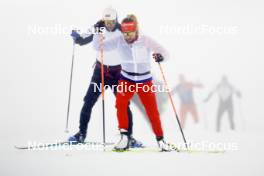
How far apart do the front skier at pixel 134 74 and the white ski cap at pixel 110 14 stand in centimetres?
9

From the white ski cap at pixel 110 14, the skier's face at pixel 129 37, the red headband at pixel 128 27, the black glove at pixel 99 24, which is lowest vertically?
the skier's face at pixel 129 37

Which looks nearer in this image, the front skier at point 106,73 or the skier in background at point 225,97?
the front skier at point 106,73

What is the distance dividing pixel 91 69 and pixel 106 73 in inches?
4.3

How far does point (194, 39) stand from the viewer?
2.59 metres

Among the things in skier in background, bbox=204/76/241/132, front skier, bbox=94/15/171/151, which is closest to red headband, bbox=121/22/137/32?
front skier, bbox=94/15/171/151

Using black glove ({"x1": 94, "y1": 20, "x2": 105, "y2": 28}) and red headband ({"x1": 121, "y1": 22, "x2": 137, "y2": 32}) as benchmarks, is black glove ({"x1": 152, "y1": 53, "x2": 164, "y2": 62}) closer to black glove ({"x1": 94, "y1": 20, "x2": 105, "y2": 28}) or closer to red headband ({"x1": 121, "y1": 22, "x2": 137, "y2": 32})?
red headband ({"x1": 121, "y1": 22, "x2": 137, "y2": 32})

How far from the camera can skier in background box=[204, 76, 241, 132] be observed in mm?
2531

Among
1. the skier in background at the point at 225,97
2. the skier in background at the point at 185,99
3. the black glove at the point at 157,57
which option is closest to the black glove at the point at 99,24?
the black glove at the point at 157,57

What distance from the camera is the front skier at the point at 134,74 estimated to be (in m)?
2.37

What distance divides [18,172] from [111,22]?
1074 mm

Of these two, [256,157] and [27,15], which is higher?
[27,15]

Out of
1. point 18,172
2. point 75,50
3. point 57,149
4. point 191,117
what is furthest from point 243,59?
point 18,172

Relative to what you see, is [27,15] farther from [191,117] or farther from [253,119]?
[253,119]

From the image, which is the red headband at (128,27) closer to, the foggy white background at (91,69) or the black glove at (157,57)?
the foggy white background at (91,69)
